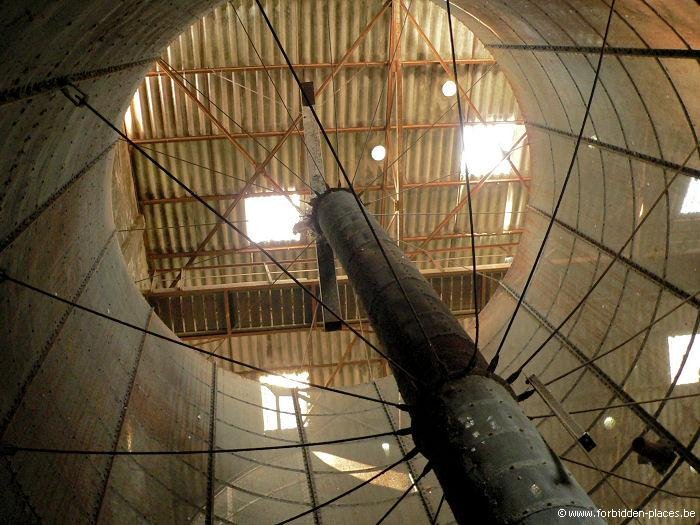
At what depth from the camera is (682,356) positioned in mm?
6715

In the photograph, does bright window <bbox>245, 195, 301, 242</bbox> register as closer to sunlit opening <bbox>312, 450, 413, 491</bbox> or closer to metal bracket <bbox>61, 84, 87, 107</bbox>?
sunlit opening <bbox>312, 450, 413, 491</bbox>

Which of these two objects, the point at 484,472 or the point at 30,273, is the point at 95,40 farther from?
the point at 484,472

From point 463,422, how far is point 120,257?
7147 mm

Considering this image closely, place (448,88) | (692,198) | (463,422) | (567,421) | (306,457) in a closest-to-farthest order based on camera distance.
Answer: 1. (463,422)
2. (567,421)
3. (692,198)
4. (306,457)
5. (448,88)

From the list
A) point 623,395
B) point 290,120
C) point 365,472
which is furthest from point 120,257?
point 623,395

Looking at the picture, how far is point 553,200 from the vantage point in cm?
1050

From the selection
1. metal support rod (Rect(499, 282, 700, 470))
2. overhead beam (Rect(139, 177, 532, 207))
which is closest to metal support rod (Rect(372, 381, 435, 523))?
metal support rod (Rect(499, 282, 700, 470))

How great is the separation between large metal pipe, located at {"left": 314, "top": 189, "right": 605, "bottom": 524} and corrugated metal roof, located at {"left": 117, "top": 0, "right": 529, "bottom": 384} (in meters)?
8.37

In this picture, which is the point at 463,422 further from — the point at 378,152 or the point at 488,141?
the point at 488,141

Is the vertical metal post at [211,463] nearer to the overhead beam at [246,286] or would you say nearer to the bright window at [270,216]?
the overhead beam at [246,286]

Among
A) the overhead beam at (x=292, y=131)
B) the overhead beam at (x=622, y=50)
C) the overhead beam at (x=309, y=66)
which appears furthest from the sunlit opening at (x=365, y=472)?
the overhead beam at (x=309, y=66)

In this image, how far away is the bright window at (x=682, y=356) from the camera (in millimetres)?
6512

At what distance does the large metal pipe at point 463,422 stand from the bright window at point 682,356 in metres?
2.93

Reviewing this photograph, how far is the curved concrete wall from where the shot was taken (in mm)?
4664
